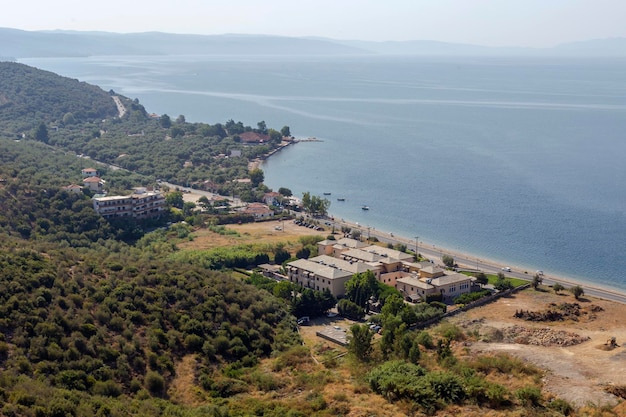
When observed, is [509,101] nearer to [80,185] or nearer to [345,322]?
[80,185]

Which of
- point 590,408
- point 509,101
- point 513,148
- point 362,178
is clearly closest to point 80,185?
point 362,178

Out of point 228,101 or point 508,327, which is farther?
point 228,101

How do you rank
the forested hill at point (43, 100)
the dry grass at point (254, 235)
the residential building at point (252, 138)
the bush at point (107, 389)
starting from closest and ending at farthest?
the bush at point (107, 389), the dry grass at point (254, 235), the residential building at point (252, 138), the forested hill at point (43, 100)

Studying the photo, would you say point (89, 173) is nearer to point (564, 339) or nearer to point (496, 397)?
Result: point (564, 339)

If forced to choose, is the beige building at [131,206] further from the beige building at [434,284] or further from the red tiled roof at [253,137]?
the red tiled roof at [253,137]

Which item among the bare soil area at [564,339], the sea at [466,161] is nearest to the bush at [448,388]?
the bare soil area at [564,339]

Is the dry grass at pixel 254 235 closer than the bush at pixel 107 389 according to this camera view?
No

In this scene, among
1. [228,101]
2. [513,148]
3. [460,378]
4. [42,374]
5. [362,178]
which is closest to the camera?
[42,374]
